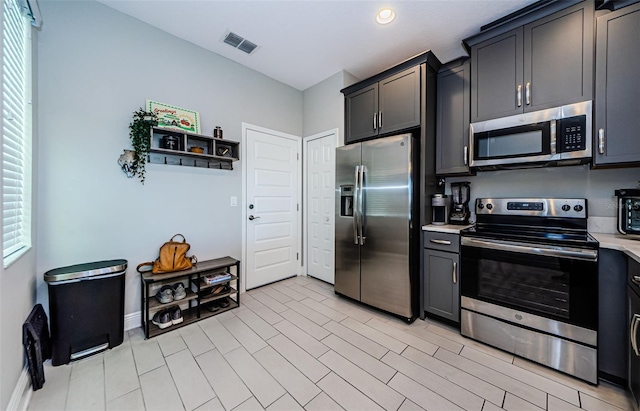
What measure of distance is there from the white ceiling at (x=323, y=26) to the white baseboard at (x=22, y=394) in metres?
2.91

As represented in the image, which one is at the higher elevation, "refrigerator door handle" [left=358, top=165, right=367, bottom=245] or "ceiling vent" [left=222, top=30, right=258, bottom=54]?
"ceiling vent" [left=222, top=30, right=258, bottom=54]

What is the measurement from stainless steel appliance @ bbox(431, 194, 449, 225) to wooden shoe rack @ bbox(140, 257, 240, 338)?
222cm

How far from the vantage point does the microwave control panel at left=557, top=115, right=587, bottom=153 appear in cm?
179

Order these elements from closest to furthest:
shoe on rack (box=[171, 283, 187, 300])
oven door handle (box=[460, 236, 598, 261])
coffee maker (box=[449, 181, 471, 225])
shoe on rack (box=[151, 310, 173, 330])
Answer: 1. oven door handle (box=[460, 236, 598, 261])
2. shoe on rack (box=[151, 310, 173, 330])
3. shoe on rack (box=[171, 283, 187, 300])
4. coffee maker (box=[449, 181, 471, 225])

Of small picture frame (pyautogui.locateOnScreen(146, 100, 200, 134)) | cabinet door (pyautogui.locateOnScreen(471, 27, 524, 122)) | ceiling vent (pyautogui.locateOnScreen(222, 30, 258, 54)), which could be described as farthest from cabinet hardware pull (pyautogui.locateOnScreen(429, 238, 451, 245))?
ceiling vent (pyautogui.locateOnScreen(222, 30, 258, 54))

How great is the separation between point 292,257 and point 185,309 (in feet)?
5.01

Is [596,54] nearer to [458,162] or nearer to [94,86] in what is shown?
[458,162]

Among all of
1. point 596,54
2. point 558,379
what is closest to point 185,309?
point 558,379

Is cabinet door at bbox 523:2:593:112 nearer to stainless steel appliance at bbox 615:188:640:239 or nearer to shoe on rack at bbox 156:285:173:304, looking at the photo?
stainless steel appliance at bbox 615:188:640:239

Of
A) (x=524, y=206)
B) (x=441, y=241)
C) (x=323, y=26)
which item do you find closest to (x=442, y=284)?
(x=441, y=241)

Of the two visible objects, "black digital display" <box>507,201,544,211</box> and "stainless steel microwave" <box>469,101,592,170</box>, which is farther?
"black digital display" <box>507,201,544,211</box>

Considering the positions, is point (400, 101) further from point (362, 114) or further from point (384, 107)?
point (362, 114)

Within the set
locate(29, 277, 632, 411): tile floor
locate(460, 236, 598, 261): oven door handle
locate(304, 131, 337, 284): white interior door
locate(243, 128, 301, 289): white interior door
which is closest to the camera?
locate(29, 277, 632, 411): tile floor

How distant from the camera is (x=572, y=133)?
71.9 inches
